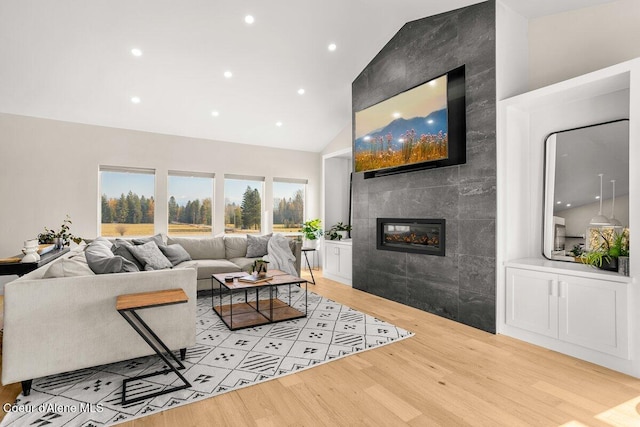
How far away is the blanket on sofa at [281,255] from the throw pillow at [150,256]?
1.54 m

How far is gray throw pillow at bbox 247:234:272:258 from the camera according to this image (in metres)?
5.34

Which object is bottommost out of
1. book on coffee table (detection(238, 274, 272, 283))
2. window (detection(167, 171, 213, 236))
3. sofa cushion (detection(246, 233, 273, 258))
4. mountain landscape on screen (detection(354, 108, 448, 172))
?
book on coffee table (detection(238, 274, 272, 283))

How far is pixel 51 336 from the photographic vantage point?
214 centimetres

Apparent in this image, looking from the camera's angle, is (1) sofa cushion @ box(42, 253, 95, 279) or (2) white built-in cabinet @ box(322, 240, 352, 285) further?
(2) white built-in cabinet @ box(322, 240, 352, 285)

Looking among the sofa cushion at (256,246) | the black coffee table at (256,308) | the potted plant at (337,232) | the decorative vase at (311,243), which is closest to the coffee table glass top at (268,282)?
the black coffee table at (256,308)

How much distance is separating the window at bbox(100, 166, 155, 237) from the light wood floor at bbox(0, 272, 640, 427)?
12.2 feet

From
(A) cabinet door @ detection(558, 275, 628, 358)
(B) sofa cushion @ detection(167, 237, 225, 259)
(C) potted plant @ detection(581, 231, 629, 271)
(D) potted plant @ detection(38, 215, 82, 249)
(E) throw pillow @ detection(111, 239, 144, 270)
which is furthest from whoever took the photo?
(B) sofa cushion @ detection(167, 237, 225, 259)

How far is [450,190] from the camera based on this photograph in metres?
3.65

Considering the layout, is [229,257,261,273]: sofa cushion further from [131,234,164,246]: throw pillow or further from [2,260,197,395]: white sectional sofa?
[2,260,197,395]: white sectional sofa

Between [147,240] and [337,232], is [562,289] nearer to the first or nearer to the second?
[337,232]

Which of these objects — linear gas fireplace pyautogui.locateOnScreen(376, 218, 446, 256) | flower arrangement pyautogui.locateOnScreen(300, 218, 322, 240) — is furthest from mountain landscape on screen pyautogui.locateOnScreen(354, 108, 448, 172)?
flower arrangement pyautogui.locateOnScreen(300, 218, 322, 240)

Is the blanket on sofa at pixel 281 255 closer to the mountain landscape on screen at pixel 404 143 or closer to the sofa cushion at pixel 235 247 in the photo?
the sofa cushion at pixel 235 247

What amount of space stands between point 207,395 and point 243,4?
363 centimetres

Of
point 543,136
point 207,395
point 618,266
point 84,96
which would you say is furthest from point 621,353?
point 84,96
